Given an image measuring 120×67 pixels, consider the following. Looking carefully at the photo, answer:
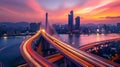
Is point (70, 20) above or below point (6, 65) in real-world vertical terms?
above

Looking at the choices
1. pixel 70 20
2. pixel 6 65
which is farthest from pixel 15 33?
pixel 6 65

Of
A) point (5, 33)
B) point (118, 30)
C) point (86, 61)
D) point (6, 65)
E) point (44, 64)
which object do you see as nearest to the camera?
Result: point (44, 64)

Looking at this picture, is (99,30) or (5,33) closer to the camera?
(5,33)

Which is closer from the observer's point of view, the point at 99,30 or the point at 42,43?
the point at 42,43

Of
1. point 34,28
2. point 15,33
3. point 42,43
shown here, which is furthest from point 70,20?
Result: point 42,43

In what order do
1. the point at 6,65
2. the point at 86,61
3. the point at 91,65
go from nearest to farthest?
1. the point at 91,65
2. the point at 86,61
3. the point at 6,65

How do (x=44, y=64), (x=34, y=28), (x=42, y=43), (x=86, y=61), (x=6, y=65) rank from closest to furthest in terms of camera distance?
(x=44, y=64), (x=86, y=61), (x=6, y=65), (x=42, y=43), (x=34, y=28)

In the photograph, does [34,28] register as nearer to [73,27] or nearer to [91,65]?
[73,27]

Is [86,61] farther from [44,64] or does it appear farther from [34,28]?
[34,28]

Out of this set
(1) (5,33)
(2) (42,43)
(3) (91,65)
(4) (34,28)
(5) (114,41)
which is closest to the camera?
(3) (91,65)
